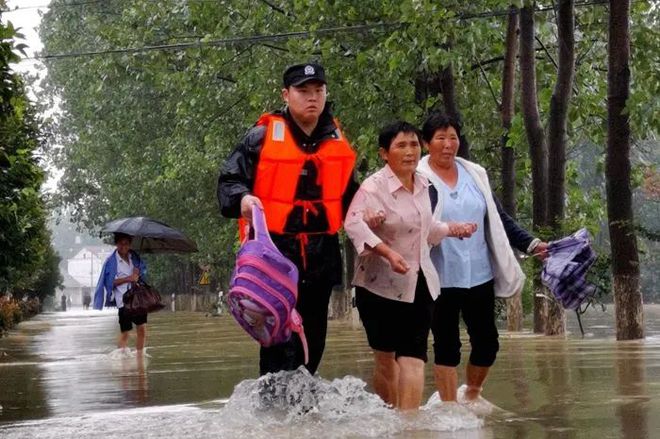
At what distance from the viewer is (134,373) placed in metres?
15.8

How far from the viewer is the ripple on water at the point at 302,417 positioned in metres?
8.21

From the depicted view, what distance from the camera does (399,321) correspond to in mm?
8773

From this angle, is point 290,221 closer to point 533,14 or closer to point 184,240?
point 184,240

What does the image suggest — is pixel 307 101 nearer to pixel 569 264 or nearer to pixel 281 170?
pixel 281 170

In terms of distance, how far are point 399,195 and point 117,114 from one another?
41.8 m

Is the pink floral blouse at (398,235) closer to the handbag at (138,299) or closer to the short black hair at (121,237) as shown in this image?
the handbag at (138,299)

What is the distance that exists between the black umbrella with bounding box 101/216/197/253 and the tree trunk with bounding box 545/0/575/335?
5.66m

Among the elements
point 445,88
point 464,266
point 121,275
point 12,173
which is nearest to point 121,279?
point 121,275

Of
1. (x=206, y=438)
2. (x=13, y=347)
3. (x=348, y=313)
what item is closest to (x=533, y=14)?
(x=13, y=347)

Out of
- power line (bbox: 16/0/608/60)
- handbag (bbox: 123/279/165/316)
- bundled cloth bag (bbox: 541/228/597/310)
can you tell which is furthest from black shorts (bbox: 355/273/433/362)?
power line (bbox: 16/0/608/60)

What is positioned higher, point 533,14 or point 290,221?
point 533,14

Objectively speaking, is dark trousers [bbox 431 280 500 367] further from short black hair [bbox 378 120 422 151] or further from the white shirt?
the white shirt

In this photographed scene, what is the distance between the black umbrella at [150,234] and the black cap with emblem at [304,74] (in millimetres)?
11534

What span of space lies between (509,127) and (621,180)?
8.77 m
